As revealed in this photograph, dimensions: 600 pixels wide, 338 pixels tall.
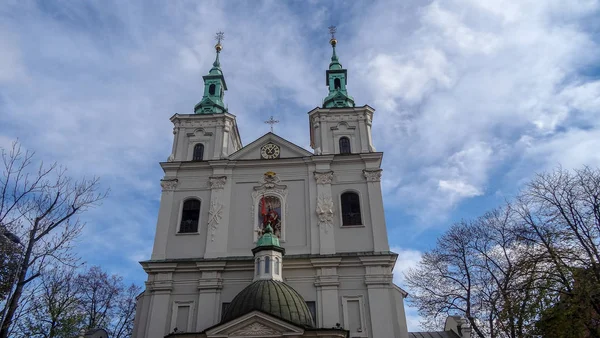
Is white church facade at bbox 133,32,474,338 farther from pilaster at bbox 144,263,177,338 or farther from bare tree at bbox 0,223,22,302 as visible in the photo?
bare tree at bbox 0,223,22,302

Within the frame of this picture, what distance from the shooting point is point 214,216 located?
20875 mm

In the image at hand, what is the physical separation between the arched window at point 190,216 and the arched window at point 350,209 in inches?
272

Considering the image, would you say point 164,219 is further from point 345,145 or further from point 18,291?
point 345,145

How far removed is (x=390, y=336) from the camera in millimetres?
17453

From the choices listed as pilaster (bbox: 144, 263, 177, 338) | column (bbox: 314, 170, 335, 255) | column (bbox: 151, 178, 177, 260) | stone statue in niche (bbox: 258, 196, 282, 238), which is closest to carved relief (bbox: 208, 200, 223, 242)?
stone statue in niche (bbox: 258, 196, 282, 238)

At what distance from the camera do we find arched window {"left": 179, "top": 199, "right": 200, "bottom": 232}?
21016mm

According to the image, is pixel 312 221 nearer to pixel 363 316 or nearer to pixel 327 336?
pixel 363 316

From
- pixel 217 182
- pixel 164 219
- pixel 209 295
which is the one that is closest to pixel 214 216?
pixel 217 182

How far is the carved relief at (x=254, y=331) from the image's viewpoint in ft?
48.3

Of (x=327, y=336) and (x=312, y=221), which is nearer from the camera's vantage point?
(x=327, y=336)

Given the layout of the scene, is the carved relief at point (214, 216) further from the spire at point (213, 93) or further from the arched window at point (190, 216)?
the spire at point (213, 93)

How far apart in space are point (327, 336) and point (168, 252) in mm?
8766

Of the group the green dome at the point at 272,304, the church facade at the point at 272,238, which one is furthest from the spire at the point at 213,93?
the green dome at the point at 272,304

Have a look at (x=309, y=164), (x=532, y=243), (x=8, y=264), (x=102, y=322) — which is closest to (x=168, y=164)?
(x=309, y=164)
